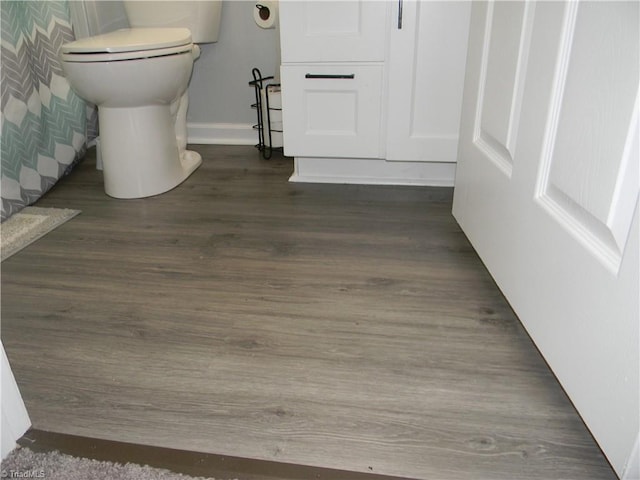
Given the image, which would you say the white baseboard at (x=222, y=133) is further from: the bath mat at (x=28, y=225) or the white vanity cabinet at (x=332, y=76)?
the bath mat at (x=28, y=225)

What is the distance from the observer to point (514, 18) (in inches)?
39.0

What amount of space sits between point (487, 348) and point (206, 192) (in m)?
1.17

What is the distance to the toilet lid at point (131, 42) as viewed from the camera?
1490 mm

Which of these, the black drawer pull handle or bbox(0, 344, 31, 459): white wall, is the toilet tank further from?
bbox(0, 344, 31, 459): white wall

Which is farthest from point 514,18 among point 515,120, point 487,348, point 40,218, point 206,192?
point 40,218

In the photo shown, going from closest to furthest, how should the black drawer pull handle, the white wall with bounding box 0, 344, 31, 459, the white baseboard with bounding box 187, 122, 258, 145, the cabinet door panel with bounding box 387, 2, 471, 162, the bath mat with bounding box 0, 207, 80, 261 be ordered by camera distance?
1. the white wall with bounding box 0, 344, 31, 459
2. the bath mat with bounding box 0, 207, 80, 261
3. the cabinet door panel with bounding box 387, 2, 471, 162
4. the black drawer pull handle
5. the white baseboard with bounding box 187, 122, 258, 145

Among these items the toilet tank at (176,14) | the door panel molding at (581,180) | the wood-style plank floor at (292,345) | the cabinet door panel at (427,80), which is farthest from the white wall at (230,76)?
the door panel molding at (581,180)

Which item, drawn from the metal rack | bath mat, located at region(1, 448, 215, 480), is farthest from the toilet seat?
bath mat, located at region(1, 448, 215, 480)

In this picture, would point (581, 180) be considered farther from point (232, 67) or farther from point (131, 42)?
point (232, 67)

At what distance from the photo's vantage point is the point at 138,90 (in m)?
1.60

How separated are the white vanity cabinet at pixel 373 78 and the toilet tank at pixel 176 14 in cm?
58

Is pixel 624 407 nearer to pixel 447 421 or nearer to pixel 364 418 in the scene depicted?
pixel 447 421

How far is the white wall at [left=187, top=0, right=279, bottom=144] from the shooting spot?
218 centimetres

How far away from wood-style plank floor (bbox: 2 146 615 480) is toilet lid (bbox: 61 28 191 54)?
0.50 meters
